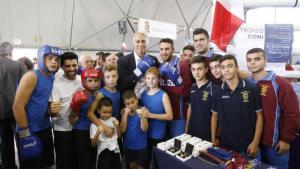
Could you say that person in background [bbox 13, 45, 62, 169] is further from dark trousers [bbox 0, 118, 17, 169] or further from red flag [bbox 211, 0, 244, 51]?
red flag [bbox 211, 0, 244, 51]

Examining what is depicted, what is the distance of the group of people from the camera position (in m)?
2.11

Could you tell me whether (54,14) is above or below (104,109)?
above

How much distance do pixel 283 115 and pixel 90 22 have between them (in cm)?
720

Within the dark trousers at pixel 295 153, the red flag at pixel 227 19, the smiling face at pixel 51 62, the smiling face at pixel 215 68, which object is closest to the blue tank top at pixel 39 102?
the smiling face at pixel 51 62

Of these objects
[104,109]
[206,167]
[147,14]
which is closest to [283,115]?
[206,167]

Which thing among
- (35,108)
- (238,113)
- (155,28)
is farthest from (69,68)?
(155,28)

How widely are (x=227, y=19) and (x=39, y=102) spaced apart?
241cm

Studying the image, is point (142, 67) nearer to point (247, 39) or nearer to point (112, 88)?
point (112, 88)

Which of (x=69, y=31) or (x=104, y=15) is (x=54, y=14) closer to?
(x=69, y=31)

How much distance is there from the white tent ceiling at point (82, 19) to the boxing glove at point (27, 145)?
4.89 metres

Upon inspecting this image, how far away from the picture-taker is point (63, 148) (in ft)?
7.89

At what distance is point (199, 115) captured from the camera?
2.40 metres

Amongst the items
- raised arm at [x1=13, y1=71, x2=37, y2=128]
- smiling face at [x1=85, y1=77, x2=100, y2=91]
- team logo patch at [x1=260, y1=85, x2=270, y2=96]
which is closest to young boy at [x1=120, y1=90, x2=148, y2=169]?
smiling face at [x1=85, y1=77, x2=100, y2=91]

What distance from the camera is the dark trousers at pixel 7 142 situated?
113 inches
